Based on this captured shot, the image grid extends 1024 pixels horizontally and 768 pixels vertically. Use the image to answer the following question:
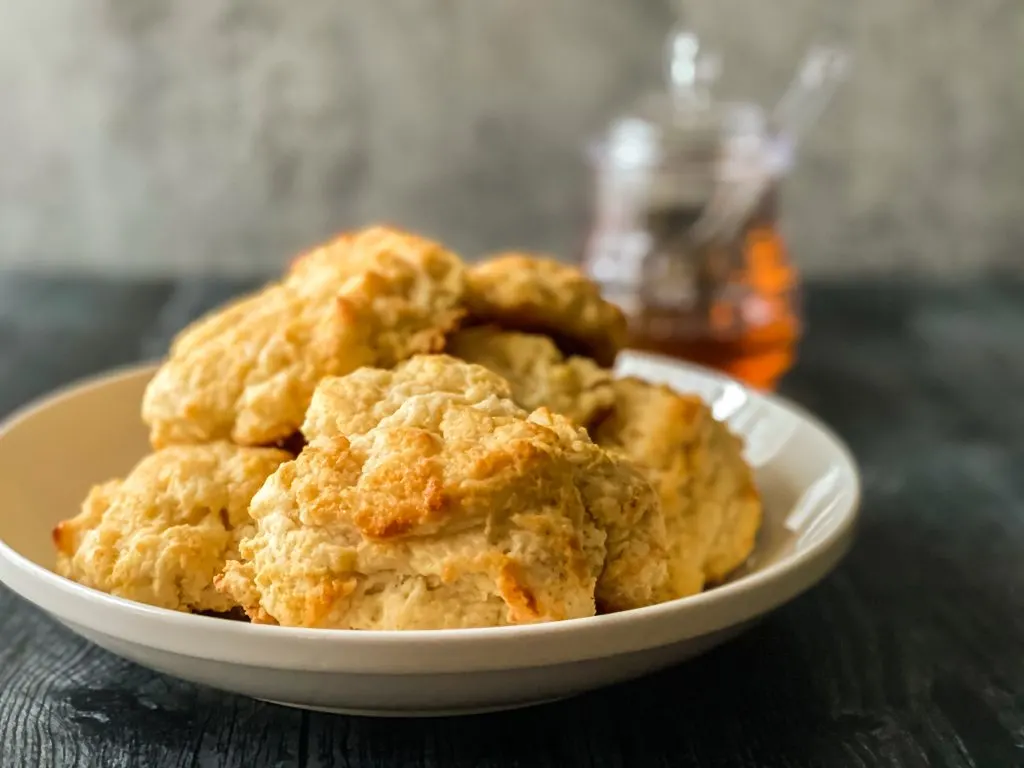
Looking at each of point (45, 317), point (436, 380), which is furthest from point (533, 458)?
point (45, 317)

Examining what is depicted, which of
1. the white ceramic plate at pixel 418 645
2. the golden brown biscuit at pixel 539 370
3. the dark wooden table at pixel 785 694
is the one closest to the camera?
the white ceramic plate at pixel 418 645

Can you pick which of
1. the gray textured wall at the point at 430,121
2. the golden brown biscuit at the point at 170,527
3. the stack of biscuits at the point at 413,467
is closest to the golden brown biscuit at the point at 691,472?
the stack of biscuits at the point at 413,467

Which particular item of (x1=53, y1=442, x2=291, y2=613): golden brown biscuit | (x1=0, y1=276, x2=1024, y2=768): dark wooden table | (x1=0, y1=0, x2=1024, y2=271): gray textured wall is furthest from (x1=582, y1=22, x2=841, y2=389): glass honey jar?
(x1=53, y1=442, x2=291, y2=613): golden brown biscuit

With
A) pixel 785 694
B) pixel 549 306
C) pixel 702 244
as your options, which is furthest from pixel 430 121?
pixel 785 694

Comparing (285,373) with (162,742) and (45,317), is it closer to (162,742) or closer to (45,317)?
(162,742)

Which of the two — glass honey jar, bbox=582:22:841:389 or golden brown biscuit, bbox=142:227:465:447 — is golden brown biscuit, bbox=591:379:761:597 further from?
glass honey jar, bbox=582:22:841:389

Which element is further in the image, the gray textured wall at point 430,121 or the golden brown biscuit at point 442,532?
the gray textured wall at point 430,121

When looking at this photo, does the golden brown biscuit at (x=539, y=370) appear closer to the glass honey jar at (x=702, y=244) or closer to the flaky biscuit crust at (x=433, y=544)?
the flaky biscuit crust at (x=433, y=544)
